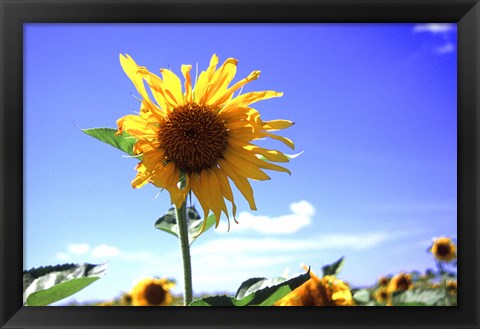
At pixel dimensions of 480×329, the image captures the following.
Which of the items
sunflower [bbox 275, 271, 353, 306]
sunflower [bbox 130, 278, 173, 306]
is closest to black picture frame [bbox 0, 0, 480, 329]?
sunflower [bbox 275, 271, 353, 306]

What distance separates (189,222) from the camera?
1330 millimetres

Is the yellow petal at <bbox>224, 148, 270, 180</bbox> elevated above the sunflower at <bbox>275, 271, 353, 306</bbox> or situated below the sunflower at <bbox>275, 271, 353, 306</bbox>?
above

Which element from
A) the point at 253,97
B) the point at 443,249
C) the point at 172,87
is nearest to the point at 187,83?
the point at 172,87

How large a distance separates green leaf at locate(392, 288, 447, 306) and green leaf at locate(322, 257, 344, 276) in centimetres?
15

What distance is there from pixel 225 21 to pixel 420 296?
810 mm

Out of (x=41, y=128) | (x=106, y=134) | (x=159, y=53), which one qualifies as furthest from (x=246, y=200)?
(x=41, y=128)

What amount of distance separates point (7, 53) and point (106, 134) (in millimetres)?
429

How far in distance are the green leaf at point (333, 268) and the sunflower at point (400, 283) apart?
0.44ft

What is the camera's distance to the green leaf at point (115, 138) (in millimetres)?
1129

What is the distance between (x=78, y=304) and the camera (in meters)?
1.41

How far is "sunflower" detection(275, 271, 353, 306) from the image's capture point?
4.54 feet

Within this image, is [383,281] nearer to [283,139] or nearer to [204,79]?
[283,139]

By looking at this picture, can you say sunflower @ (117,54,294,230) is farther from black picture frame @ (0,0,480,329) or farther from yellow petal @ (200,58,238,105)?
black picture frame @ (0,0,480,329)

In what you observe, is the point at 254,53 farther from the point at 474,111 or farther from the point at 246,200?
the point at 474,111
